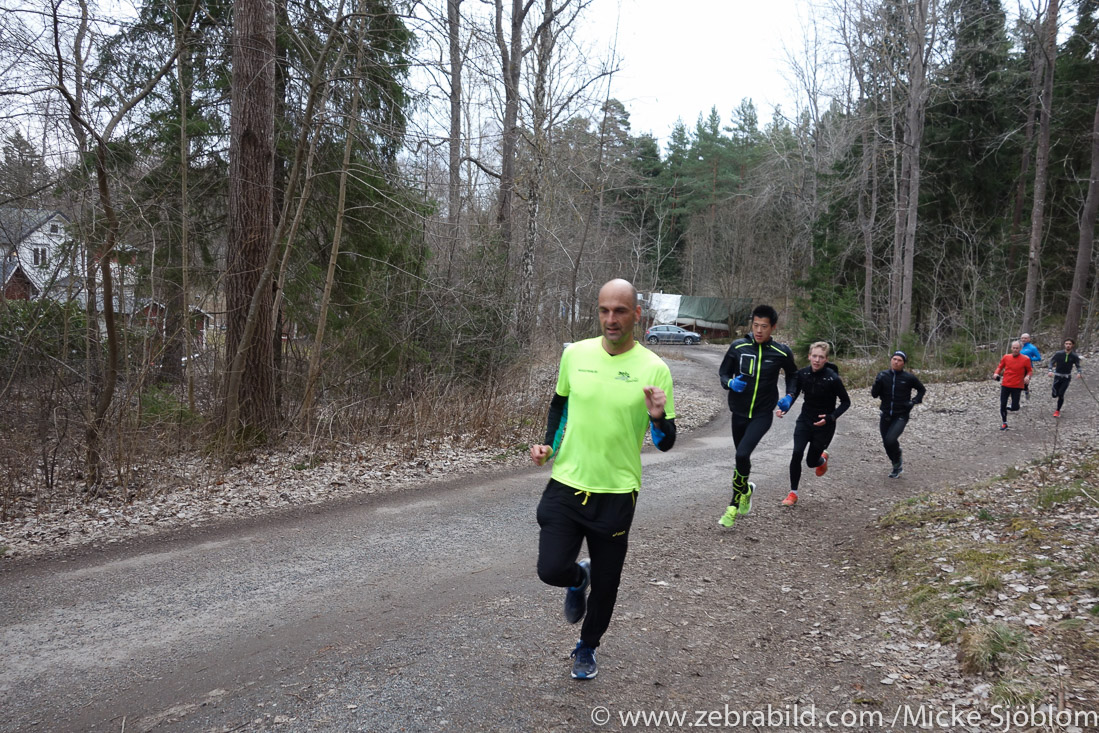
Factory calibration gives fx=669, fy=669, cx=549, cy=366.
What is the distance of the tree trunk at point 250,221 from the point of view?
32.2 ft

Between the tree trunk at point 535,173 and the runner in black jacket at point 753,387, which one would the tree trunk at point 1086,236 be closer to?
the tree trunk at point 535,173

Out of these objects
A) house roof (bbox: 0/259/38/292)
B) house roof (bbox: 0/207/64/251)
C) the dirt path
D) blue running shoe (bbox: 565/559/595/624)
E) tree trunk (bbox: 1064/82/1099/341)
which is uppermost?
tree trunk (bbox: 1064/82/1099/341)

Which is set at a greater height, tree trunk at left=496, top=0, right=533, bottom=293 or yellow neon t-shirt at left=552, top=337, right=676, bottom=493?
tree trunk at left=496, top=0, right=533, bottom=293

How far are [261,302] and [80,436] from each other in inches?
119

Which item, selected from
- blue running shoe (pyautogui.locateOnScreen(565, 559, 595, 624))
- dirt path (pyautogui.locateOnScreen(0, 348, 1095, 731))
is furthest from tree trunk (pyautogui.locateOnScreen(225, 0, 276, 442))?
blue running shoe (pyautogui.locateOnScreen(565, 559, 595, 624))

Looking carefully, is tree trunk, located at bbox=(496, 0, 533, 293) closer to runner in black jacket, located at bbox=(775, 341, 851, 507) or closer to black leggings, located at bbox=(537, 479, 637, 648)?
runner in black jacket, located at bbox=(775, 341, 851, 507)

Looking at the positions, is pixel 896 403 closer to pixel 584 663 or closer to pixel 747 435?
pixel 747 435

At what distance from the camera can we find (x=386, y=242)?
1298cm

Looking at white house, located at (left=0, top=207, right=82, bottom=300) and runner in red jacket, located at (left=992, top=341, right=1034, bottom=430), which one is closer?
white house, located at (left=0, top=207, right=82, bottom=300)

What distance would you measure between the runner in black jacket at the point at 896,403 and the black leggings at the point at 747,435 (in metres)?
3.90

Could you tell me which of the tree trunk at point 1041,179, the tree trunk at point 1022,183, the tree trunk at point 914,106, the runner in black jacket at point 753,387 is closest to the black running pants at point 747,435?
the runner in black jacket at point 753,387

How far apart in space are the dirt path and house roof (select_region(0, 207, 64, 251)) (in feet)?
15.9

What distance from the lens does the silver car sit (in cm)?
4925

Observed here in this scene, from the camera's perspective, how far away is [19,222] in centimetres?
854
